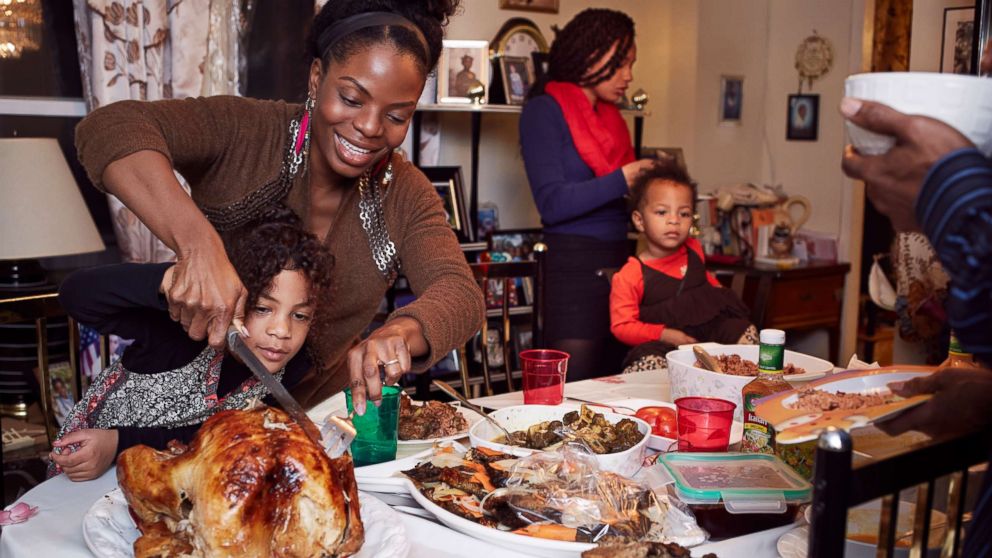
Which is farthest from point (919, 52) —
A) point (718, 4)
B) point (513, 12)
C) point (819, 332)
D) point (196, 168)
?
point (196, 168)

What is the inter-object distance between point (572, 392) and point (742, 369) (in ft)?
1.37

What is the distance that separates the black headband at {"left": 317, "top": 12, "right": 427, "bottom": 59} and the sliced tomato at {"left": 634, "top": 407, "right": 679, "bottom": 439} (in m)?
0.75

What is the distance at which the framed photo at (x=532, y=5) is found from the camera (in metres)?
4.13

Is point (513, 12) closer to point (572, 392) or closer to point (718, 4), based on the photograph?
point (718, 4)

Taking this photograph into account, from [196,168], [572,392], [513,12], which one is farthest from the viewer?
[513,12]

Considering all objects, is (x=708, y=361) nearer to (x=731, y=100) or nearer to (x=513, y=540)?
(x=513, y=540)

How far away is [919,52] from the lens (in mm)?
4324

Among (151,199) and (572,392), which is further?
(572,392)

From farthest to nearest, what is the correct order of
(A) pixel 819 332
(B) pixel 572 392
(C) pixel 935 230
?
(A) pixel 819 332 < (B) pixel 572 392 < (C) pixel 935 230

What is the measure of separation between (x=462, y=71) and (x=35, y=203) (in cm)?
177

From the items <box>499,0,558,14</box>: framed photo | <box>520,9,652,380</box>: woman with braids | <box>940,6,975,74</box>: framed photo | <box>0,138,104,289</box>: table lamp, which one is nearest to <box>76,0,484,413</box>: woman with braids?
<box>0,138,104,289</box>: table lamp

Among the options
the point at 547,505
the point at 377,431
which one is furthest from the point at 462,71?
the point at 547,505

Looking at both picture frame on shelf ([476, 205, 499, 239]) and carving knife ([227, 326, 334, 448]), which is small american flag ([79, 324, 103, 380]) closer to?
picture frame on shelf ([476, 205, 499, 239])

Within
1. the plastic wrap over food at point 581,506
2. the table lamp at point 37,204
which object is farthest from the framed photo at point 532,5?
the plastic wrap over food at point 581,506
